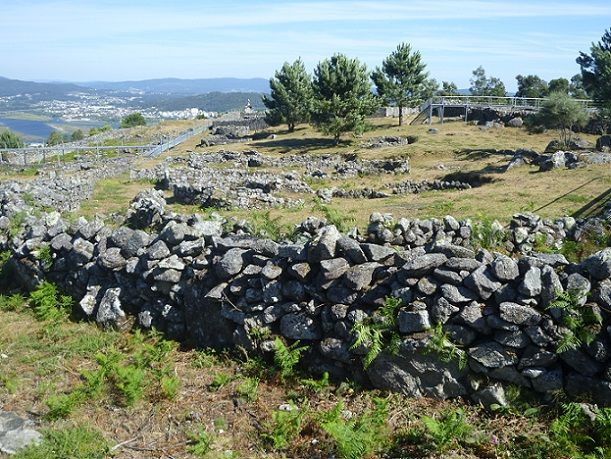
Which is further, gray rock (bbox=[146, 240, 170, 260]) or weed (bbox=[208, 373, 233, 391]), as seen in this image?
gray rock (bbox=[146, 240, 170, 260])

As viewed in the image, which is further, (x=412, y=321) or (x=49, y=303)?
(x=49, y=303)

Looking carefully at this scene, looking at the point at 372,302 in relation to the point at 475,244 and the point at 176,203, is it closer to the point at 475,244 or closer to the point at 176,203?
the point at 475,244

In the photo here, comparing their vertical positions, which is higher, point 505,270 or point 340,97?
point 340,97

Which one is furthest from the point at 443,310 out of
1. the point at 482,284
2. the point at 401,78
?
the point at 401,78

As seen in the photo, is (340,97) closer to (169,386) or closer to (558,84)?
(558,84)

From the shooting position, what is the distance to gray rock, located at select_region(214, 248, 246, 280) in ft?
28.5

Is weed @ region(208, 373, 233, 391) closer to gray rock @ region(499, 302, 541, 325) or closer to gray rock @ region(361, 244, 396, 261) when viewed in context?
gray rock @ region(361, 244, 396, 261)

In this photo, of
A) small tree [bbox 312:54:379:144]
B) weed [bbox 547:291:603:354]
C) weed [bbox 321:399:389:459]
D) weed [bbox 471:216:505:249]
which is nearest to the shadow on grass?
small tree [bbox 312:54:379:144]

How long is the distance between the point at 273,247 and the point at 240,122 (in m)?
69.3

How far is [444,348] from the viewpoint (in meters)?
6.88

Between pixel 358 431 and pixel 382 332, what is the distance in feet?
4.52

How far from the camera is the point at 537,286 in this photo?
21.7 feet

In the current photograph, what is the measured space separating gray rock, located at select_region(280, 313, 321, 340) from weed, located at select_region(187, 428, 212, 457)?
190 centimetres

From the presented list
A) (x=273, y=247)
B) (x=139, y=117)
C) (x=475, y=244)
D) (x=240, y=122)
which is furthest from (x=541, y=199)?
(x=139, y=117)
